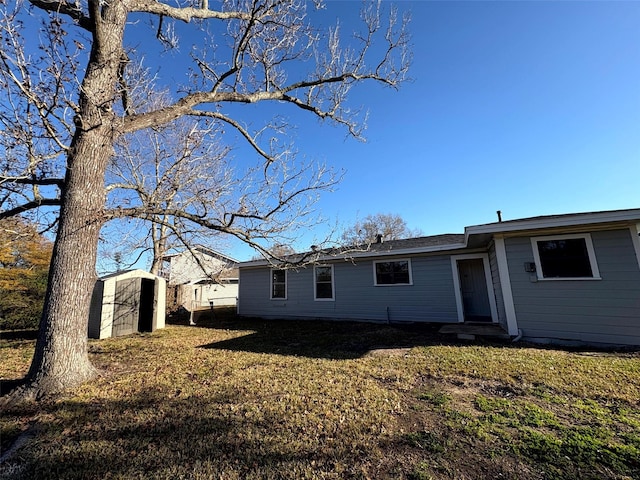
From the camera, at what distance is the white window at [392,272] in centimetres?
1020

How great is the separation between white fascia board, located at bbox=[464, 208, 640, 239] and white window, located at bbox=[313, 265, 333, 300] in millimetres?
5791

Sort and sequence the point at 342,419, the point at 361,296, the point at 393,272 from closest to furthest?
the point at 342,419, the point at 393,272, the point at 361,296

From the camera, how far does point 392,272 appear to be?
10469 millimetres

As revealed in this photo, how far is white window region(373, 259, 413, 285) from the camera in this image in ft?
33.4

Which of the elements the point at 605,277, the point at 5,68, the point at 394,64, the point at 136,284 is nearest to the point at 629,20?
the point at 394,64

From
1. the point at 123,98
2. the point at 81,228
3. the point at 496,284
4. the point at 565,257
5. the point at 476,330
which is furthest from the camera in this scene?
the point at 496,284

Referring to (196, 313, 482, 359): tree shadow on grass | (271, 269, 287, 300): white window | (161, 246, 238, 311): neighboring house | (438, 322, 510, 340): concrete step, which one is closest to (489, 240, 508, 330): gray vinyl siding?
(438, 322, 510, 340): concrete step

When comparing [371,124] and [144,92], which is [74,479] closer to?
[144,92]

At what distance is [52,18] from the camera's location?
331 centimetres

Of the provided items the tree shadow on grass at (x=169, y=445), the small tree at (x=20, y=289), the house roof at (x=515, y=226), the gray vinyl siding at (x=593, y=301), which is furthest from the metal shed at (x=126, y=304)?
the gray vinyl siding at (x=593, y=301)

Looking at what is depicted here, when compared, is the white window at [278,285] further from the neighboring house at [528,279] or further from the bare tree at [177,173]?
the bare tree at [177,173]

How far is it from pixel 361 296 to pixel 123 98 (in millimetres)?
9112

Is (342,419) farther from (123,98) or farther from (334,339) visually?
(123,98)

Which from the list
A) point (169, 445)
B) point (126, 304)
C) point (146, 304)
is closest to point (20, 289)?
point (126, 304)
